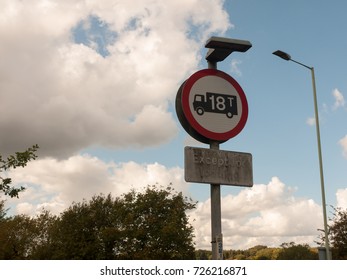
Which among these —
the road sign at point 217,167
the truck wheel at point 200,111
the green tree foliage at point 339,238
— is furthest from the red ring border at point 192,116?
the green tree foliage at point 339,238

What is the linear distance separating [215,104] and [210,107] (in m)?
0.14

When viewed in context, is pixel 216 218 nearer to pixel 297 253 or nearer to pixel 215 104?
pixel 215 104

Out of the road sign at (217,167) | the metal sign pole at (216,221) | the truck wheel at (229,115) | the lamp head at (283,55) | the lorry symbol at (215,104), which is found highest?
the lamp head at (283,55)

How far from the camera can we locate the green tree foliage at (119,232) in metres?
40.3

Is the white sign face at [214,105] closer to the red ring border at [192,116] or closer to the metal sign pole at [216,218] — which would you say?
the red ring border at [192,116]

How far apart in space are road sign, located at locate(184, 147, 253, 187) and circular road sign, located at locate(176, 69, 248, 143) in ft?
1.33

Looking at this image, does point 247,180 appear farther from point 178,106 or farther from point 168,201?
point 168,201

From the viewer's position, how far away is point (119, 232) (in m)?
42.1

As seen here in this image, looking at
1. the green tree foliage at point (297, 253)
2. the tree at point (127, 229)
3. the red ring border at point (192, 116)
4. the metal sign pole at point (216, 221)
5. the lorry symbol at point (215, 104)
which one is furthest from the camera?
the green tree foliage at point (297, 253)

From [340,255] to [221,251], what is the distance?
78.8ft

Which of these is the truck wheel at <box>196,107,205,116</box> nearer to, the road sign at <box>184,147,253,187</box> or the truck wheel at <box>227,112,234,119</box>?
the truck wheel at <box>227,112,234,119</box>

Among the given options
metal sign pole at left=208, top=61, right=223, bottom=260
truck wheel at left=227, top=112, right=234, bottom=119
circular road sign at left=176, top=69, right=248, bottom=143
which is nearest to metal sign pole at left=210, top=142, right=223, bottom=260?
metal sign pole at left=208, top=61, right=223, bottom=260

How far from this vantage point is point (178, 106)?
10.1 m
